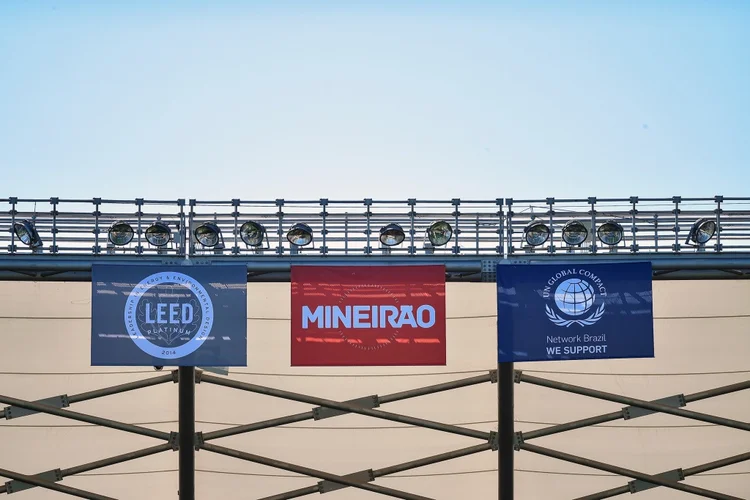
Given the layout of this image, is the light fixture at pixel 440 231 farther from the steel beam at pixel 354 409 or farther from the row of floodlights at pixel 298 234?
the steel beam at pixel 354 409

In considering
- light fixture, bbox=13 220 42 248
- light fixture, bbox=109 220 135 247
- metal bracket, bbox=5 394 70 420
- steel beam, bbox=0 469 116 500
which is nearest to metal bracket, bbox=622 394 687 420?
steel beam, bbox=0 469 116 500

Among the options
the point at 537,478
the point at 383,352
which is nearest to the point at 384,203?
the point at 383,352

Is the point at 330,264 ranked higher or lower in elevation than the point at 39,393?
higher

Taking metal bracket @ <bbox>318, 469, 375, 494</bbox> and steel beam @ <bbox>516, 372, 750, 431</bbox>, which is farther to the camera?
metal bracket @ <bbox>318, 469, 375, 494</bbox>

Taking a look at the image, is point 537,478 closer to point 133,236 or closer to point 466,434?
point 466,434

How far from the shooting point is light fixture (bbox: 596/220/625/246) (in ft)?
37.7

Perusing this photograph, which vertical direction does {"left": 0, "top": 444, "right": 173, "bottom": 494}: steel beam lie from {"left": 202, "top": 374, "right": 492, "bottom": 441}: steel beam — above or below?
below

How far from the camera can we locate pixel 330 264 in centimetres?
1108

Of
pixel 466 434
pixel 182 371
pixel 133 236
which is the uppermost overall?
pixel 133 236

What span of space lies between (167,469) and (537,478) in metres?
5.47

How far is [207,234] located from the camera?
37.8ft

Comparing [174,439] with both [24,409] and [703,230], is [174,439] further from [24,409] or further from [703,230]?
[703,230]

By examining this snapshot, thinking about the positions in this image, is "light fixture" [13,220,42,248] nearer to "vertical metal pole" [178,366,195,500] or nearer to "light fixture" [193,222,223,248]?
"light fixture" [193,222,223,248]

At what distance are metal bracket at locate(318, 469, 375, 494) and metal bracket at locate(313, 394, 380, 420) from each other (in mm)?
909
